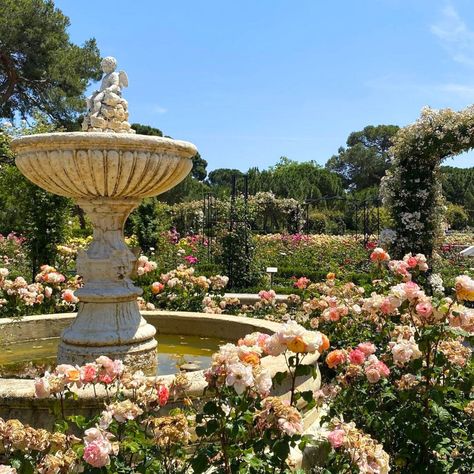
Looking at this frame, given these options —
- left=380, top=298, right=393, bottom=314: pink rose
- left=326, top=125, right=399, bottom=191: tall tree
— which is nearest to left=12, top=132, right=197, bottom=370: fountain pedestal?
left=380, top=298, right=393, bottom=314: pink rose

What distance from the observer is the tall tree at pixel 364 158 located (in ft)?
214

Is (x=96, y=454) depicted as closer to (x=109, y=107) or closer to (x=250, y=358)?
(x=250, y=358)

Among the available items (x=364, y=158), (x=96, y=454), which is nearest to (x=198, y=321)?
(x=96, y=454)

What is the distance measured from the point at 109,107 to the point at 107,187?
0.84m

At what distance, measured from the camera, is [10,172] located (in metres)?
13.1

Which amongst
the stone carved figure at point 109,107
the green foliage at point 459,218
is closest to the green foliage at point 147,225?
the stone carved figure at point 109,107

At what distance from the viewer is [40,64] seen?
19.9 m

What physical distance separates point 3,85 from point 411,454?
67.1 ft

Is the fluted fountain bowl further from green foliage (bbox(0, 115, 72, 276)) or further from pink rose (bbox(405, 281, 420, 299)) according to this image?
green foliage (bbox(0, 115, 72, 276))

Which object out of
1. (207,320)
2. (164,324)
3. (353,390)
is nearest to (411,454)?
→ (353,390)

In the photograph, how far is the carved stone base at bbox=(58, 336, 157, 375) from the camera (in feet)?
13.2

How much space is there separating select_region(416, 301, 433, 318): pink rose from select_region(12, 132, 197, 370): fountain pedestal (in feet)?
6.52

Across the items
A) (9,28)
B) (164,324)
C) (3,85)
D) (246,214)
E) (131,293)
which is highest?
(9,28)

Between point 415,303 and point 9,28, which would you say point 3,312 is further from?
point 9,28
